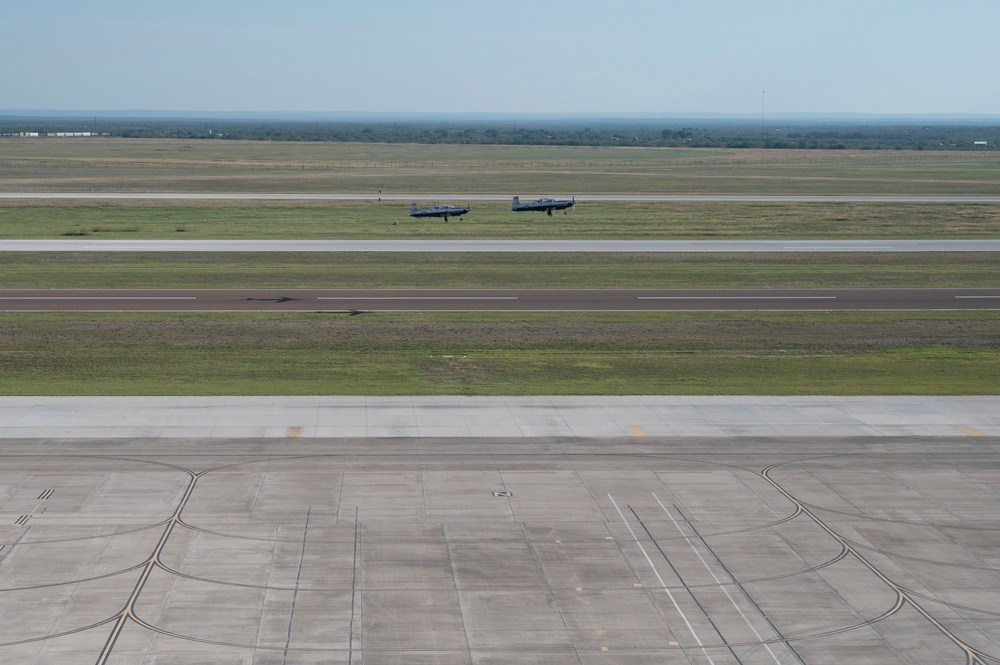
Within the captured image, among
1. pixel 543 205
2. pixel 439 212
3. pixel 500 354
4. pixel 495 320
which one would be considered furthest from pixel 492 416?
pixel 543 205

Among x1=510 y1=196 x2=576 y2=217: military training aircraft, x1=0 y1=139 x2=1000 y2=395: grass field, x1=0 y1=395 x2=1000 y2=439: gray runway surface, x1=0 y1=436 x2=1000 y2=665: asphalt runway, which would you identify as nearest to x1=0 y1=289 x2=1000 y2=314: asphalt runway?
x1=0 y1=139 x2=1000 y2=395: grass field

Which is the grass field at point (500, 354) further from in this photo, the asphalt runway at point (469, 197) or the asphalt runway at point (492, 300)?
the asphalt runway at point (469, 197)

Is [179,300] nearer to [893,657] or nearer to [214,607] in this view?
[214,607]

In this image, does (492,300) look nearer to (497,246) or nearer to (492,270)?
(492,270)

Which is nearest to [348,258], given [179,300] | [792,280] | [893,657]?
[179,300]

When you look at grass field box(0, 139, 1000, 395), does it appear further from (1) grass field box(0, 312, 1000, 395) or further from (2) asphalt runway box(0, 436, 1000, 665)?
(2) asphalt runway box(0, 436, 1000, 665)
